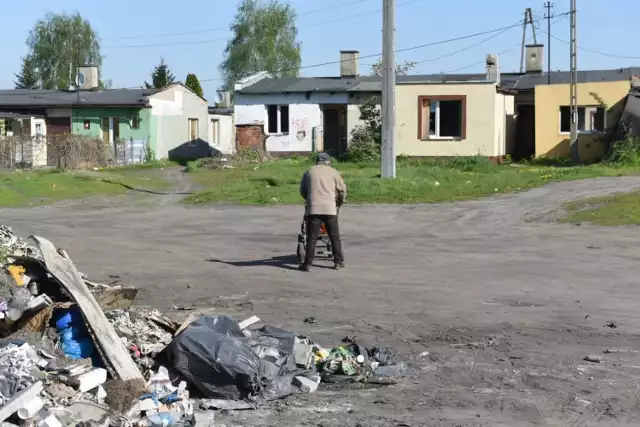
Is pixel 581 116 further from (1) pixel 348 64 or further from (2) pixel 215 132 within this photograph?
(2) pixel 215 132

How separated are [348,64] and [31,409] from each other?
4362 centimetres

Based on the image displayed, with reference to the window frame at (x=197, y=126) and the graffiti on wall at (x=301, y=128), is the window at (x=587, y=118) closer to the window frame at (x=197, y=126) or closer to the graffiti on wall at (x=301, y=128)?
the graffiti on wall at (x=301, y=128)

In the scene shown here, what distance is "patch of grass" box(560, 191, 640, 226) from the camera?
65.1 feet

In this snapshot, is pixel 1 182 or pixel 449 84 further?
pixel 449 84

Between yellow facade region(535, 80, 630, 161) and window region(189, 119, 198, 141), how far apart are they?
1977 centimetres

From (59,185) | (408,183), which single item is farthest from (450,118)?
(59,185)

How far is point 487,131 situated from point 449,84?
246cm

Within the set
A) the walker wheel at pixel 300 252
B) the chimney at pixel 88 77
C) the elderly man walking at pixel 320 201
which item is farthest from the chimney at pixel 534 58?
the elderly man walking at pixel 320 201

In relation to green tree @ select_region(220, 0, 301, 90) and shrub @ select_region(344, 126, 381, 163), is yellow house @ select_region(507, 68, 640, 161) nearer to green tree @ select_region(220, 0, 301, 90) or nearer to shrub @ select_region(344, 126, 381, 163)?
shrub @ select_region(344, 126, 381, 163)

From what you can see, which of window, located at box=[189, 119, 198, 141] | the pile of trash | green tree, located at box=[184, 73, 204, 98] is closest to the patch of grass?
the pile of trash

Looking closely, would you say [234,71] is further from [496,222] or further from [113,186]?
[496,222]

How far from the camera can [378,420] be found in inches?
272

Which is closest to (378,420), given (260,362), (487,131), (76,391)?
(260,362)

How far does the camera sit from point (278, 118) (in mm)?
45000
